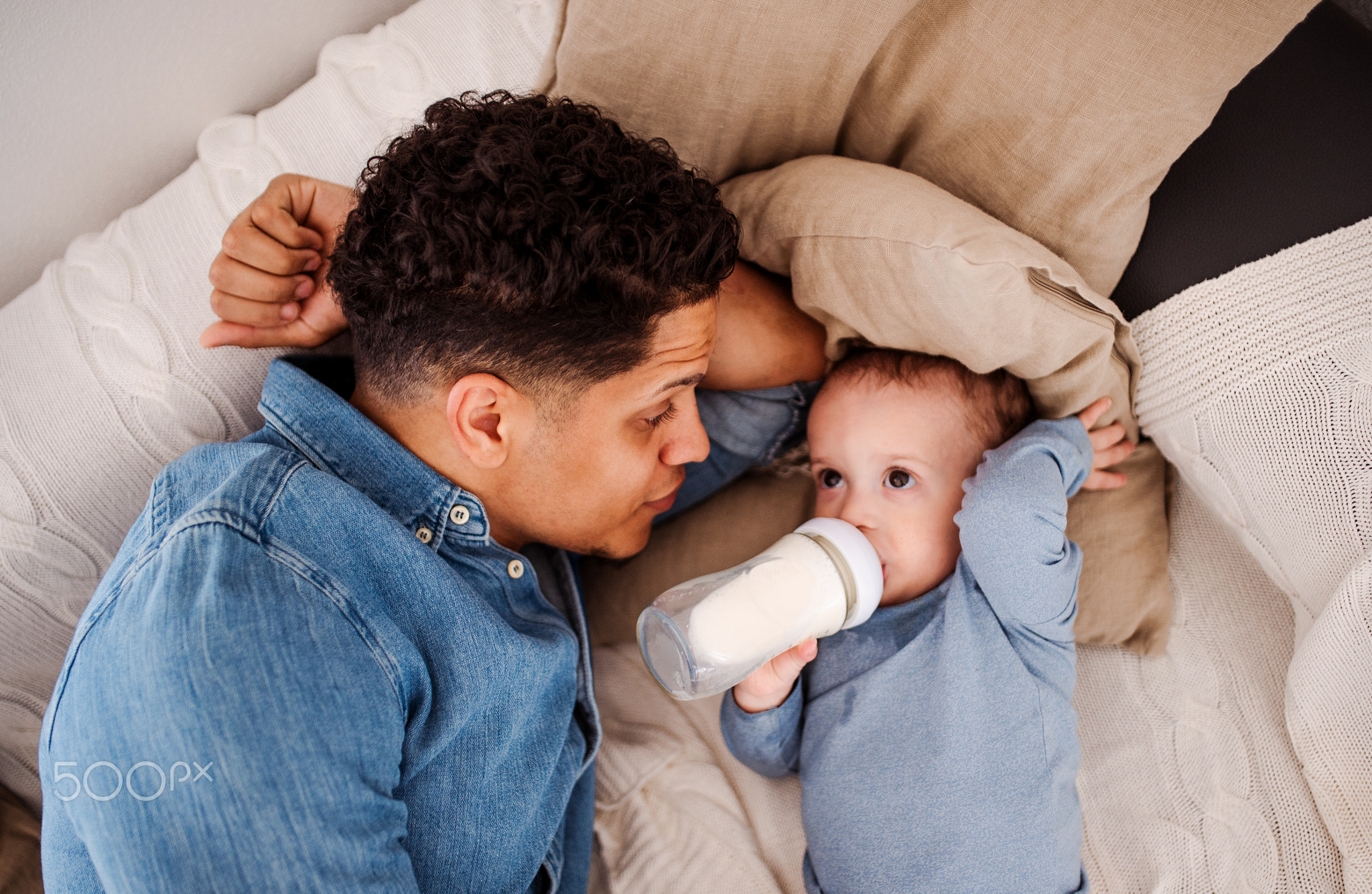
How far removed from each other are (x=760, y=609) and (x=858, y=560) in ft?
0.61

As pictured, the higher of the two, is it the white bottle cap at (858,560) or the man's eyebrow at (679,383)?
the man's eyebrow at (679,383)

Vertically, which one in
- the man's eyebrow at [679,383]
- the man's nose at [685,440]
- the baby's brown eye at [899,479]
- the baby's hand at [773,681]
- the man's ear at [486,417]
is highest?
the man's ear at [486,417]

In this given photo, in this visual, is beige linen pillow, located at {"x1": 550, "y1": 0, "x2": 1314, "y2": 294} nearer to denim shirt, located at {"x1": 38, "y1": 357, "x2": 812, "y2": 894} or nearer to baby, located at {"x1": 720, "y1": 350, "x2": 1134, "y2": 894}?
baby, located at {"x1": 720, "y1": 350, "x2": 1134, "y2": 894}

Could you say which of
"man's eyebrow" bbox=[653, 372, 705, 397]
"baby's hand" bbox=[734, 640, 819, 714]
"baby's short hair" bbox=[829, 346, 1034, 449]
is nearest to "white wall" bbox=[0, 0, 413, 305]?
"man's eyebrow" bbox=[653, 372, 705, 397]

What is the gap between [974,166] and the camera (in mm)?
1324

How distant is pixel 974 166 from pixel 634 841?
1345 millimetres

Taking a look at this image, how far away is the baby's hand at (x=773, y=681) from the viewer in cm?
133

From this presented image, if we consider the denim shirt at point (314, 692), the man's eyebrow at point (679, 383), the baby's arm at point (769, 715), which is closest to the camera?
the denim shirt at point (314, 692)

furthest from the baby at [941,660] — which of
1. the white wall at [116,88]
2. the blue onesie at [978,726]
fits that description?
the white wall at [116,88]

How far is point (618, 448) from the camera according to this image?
1.27 m

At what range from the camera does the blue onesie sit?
1261 mm

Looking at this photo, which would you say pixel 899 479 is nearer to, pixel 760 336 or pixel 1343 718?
pixel 760 336

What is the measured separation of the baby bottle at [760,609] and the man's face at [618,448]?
176 mm

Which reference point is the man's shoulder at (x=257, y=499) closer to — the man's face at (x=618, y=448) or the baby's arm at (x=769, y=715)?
the man's face at (x=618, y=448)
